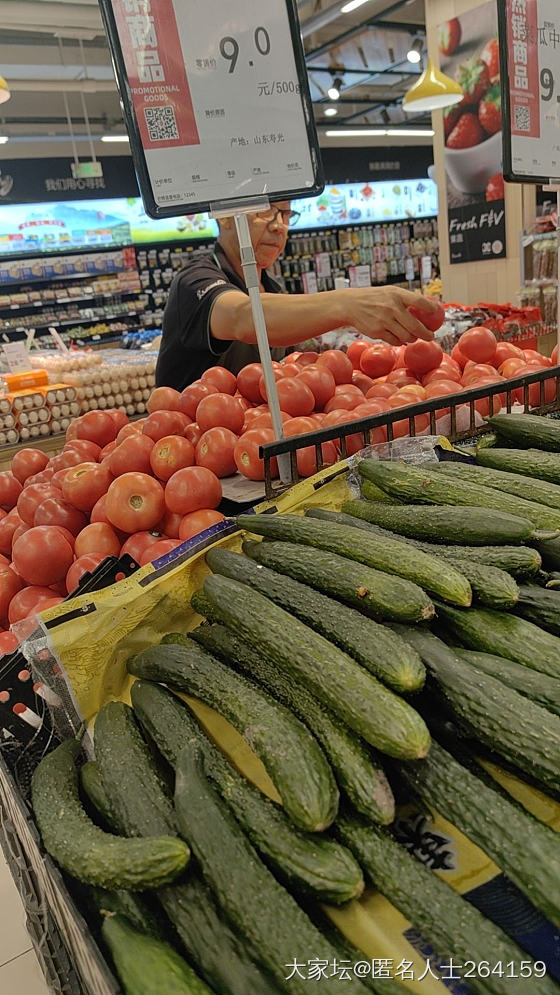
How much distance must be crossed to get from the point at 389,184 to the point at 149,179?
15537mm

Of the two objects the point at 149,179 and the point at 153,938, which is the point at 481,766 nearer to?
the point at 153,938

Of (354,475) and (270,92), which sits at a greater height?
(270,92)

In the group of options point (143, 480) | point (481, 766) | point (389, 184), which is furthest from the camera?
point (389, 184)

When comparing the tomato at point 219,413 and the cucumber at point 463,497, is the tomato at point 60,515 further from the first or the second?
the cucumber at point 463,497

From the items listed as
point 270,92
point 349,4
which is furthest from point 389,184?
point 270,92

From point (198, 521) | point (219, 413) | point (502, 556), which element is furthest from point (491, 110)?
point (502, 556)

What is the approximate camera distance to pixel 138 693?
1081 mm

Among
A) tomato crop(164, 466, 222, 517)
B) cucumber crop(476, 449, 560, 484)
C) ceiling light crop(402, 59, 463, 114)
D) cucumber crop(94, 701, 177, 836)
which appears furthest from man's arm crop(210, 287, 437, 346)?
ceiling light crop(402, 59, 463, 114)

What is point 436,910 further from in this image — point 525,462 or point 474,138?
point 474,138

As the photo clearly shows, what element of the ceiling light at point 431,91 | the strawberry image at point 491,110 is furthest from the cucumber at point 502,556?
the strawberry image at point 491,110

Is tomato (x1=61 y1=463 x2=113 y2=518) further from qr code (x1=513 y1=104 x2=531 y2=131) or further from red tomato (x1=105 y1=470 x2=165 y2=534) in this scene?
qr code (x1=513 y1=104 x2=531 y2=131)

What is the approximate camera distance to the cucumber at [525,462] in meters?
1.42

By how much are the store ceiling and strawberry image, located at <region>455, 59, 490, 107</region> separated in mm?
1932

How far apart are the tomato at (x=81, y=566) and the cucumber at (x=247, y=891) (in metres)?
0.81
